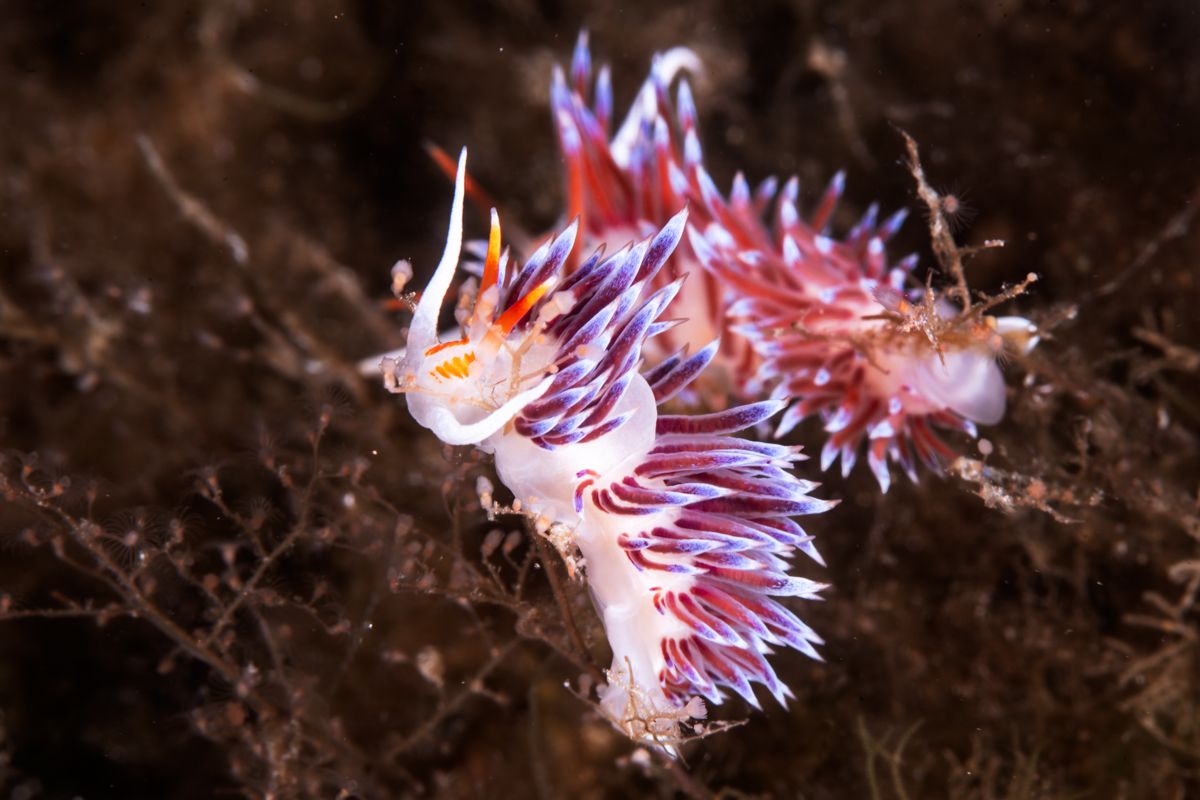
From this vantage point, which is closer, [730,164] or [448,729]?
[448,729]

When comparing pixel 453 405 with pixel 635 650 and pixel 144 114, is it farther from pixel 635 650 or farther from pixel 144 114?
pixel 144 114

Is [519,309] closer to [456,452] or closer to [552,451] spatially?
[552,451]

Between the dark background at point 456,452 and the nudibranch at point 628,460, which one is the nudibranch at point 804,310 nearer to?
the dark background at point 456,452

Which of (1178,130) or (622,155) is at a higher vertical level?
(622,155)

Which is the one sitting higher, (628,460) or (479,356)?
(479,356)

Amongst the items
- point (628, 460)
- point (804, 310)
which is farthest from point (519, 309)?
point (804, 310)

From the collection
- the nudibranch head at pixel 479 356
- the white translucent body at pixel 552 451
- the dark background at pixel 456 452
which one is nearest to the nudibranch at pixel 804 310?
the dark background at pixel 456 452

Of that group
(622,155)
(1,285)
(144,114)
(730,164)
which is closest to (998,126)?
(730,164)

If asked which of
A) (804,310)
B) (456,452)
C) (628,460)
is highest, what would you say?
(804,310)
